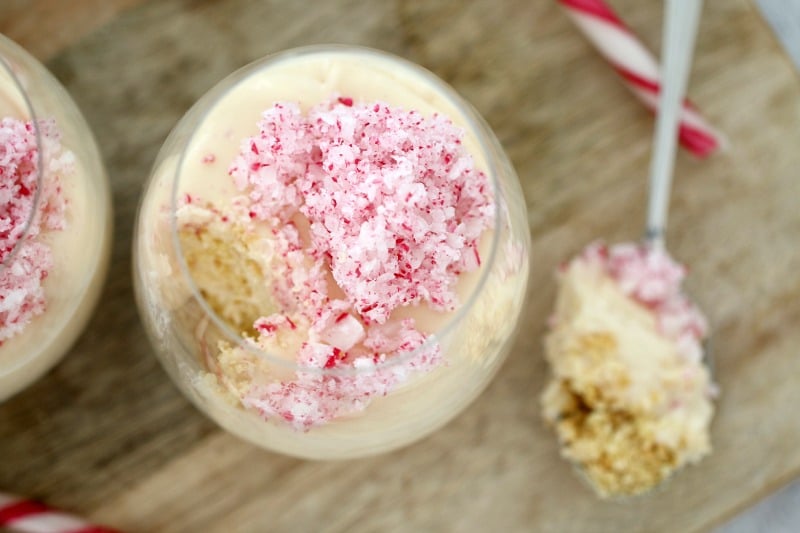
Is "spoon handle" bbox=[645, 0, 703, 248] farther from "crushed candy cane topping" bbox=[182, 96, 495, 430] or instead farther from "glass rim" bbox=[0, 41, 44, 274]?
"glass rim" bbox=[0, 41, 44, 274]

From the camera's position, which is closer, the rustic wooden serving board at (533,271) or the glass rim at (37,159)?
the glass rim at (37,159)

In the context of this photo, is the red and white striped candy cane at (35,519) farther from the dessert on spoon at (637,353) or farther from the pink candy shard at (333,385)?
the dessert on spoon at (637,353)

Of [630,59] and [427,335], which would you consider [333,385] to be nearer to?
[427,335]

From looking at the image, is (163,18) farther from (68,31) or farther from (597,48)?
(597,48)

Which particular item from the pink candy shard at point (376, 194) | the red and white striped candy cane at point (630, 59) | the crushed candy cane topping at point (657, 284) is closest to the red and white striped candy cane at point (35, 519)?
the pink candy shard at point (376, 194)

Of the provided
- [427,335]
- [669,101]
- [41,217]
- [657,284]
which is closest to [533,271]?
[657,284]

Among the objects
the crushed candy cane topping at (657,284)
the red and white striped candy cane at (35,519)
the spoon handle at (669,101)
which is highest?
the spoon handle at (669,101)
